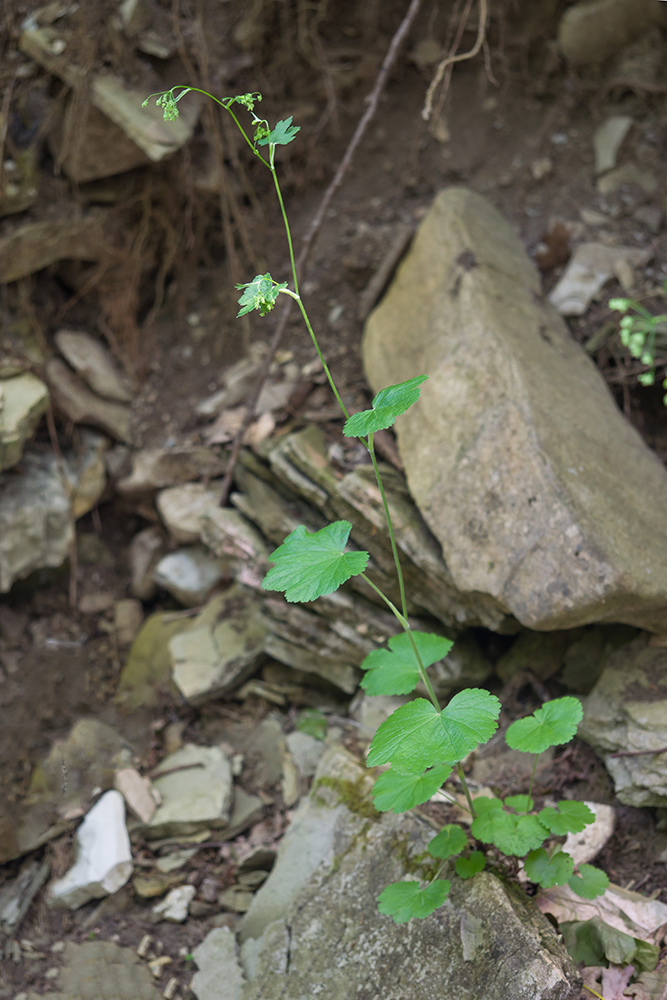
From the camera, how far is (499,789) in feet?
8.17

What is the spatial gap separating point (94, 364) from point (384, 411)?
309 centimetres

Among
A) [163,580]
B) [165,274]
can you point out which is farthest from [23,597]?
[165,274]

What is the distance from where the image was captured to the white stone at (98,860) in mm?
2799

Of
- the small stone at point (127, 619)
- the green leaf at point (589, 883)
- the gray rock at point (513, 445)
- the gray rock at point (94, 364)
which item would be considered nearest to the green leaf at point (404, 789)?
the green leaf at point (589, 883)

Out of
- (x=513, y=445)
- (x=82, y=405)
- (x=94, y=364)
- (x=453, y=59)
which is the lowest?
(x=513, y=445)

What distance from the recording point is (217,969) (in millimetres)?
2350

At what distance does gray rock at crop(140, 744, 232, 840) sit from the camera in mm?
2943

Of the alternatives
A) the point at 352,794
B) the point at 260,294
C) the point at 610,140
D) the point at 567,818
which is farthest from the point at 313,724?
the point at 610,140

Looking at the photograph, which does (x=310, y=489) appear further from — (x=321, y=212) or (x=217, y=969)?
(x=217, y=969)

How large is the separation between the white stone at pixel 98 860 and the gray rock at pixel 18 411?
70.1 inches

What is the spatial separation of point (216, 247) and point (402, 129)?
139 centimetres

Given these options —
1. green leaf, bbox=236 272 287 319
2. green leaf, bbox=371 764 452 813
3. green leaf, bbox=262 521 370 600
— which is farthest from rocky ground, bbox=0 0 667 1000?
green leaf, bbox=236 272 287 319

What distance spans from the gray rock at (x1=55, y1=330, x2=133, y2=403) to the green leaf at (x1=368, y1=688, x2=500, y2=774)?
3.14m

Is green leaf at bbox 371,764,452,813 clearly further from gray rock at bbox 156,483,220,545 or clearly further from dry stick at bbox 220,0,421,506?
gray rock at bbox 156,483,220,545
